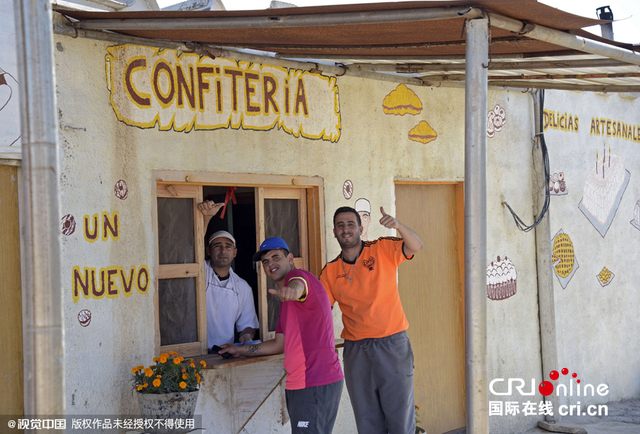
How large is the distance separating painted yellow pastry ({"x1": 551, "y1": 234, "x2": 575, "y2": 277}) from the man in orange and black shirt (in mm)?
3396

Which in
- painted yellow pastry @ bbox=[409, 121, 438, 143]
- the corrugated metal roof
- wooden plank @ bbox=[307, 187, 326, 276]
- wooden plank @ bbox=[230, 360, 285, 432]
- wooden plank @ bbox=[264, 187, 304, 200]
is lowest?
wooden plank @ bbox=[230, 360, 285, 432]

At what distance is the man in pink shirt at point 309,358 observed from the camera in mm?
3658

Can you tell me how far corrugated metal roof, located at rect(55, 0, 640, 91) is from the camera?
11.3 ft

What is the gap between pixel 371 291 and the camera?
13.8ft

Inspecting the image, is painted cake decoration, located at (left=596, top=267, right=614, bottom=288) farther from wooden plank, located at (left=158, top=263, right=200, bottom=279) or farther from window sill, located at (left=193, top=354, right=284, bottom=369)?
wooden plank, located at (left=158, top=263, right=200, bottom=279)

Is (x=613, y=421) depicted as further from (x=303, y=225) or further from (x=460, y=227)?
(x=303, y=225)

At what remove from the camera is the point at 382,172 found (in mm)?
5566

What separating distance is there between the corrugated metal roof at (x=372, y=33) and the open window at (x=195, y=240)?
3.22 ft

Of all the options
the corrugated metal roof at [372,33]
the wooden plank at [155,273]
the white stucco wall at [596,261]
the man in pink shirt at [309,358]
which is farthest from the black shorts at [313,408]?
the white stucco wall at [596,261]

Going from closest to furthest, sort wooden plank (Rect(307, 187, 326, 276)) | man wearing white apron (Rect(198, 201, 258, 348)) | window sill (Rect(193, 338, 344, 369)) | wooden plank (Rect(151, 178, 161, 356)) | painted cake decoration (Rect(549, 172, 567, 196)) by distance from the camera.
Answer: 1. window sill (Rect(193, 338, 344, 369))
2. wooden plank (Rect(151, 178, 161, 356))
3. man wearing white apron (Rect(198, 201, 258, 348))
4. wooden plank (Rect(307, 187, 326, 276))
5. painted cake decoration (Rect(549, 172, 567, 196))

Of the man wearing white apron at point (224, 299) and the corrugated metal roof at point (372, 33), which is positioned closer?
the corrugated metal roof at point (372, 33)

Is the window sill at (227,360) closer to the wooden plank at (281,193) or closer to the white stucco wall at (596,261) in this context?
the wooden plank at (281,193)

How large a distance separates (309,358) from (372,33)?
203 centimetres

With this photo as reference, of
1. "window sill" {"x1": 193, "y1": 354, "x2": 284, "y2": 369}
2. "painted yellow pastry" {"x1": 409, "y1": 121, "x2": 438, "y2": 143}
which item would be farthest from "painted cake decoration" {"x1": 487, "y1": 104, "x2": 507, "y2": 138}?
"window sill" {"x1": 193, "y1": 354, "x2": 284, "y2": 369}
